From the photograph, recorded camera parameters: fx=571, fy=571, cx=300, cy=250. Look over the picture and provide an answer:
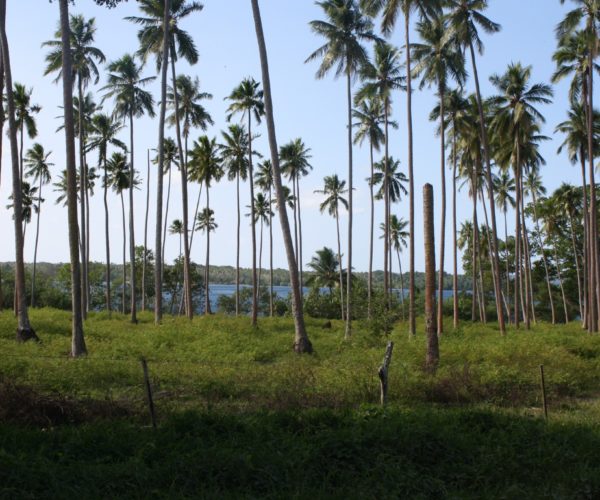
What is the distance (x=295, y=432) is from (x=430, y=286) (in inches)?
320

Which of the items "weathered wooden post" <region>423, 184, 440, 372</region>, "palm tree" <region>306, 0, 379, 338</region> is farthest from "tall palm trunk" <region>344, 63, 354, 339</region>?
"weathered wooden post" <region>423, 184, 440, 372</region>

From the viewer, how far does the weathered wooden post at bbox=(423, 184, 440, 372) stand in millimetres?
15570

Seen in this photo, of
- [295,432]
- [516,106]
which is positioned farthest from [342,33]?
[295,432]

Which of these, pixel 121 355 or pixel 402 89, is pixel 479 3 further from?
pixel 121 355

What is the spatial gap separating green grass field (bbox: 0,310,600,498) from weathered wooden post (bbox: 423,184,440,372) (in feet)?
1.49

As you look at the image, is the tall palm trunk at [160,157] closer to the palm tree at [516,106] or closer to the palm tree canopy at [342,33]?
the palm tree canopy at [342,33]

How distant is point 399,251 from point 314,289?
11177 millimetres

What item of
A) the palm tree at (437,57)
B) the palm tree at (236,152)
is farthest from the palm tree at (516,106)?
the palm tree at (236,152)

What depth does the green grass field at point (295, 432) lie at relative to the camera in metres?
6.66

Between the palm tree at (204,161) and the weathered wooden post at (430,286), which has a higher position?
the palm tree at (204,161)

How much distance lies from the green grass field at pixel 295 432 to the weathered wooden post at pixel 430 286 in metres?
0.45

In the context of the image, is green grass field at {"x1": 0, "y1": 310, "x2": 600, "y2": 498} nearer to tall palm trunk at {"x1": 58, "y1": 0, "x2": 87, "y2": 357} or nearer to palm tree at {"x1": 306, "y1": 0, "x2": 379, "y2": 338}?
tall palm trunk at {"x1": 58, "y1": 0, "x2": 87, "y2": 357}

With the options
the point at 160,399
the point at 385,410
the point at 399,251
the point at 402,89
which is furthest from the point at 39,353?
the point at 399,251

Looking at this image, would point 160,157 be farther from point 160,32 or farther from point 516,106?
point 516,106
